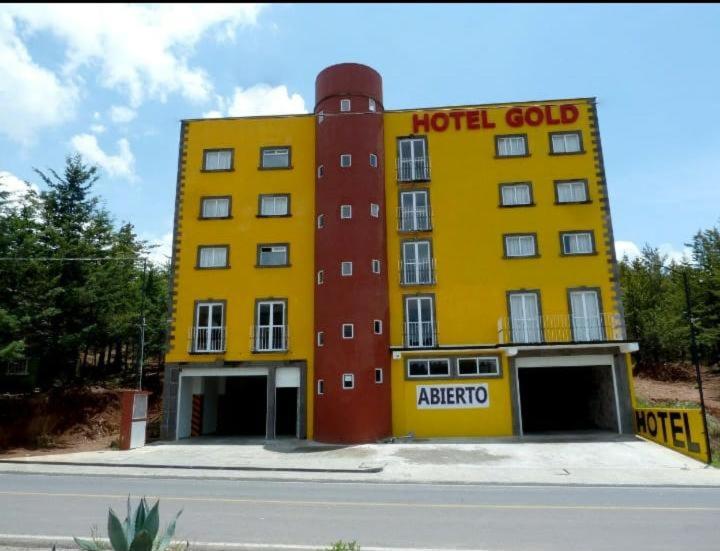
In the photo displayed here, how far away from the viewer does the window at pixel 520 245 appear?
25797mm

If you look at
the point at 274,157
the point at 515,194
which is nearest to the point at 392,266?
the point at 515,194

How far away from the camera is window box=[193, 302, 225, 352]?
2541 centimetres

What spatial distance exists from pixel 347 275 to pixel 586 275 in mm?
11796

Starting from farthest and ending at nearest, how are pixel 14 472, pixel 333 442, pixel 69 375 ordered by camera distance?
pixel 69 375
pixel 333 442
pixel 14 472

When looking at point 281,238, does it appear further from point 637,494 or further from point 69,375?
point 637,494

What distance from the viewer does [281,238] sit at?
26406 mm

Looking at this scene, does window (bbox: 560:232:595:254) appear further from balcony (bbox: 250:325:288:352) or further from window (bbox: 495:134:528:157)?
balcony (bbox: 250:325:288:352)

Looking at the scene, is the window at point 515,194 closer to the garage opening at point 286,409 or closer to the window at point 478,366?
the window at point 478,366

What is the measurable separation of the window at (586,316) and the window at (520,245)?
290 centimetres

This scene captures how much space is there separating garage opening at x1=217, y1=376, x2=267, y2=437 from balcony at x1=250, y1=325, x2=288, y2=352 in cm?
586

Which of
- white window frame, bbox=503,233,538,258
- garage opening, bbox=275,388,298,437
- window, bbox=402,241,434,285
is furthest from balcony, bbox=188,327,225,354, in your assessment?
white window frame, bbox=503,233,538,258

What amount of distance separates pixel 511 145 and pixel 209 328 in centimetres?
1842

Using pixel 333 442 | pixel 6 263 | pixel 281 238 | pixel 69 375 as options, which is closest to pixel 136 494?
pixel 333 442

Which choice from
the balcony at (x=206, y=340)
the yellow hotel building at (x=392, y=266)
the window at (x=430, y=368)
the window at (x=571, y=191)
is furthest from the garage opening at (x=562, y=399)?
the balcony at (x=206, y=340)
